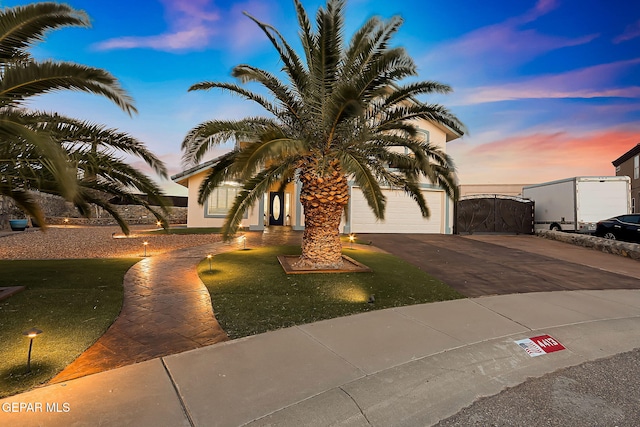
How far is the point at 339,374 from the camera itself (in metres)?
3.22

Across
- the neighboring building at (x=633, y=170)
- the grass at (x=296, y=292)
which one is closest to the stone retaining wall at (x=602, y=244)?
the grass at (x=296, y=292)

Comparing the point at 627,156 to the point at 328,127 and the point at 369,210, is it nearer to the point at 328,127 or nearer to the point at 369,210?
the point at 369,210

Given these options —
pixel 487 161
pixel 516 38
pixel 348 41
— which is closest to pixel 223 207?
pixel 348 41

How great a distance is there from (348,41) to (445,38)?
9.69m

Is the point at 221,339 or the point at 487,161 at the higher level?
the point at 487,161

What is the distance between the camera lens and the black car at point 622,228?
13.2 meters

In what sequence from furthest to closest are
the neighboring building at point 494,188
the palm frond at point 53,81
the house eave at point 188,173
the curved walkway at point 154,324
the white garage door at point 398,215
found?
1. the neighboring building at point 494,188
2. the house eave at point 188,173
3. the white garage door at point 398,215
4. the palm frond at point 53,81
5. the curved walkway at point 154,324

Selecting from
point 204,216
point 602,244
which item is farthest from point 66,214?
point 602,244

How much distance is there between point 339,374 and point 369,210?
14680 mm

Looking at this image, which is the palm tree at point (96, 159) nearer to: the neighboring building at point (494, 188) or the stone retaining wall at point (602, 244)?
the stone retaining wall at point (602, 244)

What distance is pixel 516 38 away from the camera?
13.4m

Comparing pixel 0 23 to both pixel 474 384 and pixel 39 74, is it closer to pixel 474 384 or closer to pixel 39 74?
pixel 39 74

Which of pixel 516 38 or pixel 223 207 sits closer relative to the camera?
pixel 516 38

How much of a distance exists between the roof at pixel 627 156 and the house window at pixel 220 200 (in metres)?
31.4
